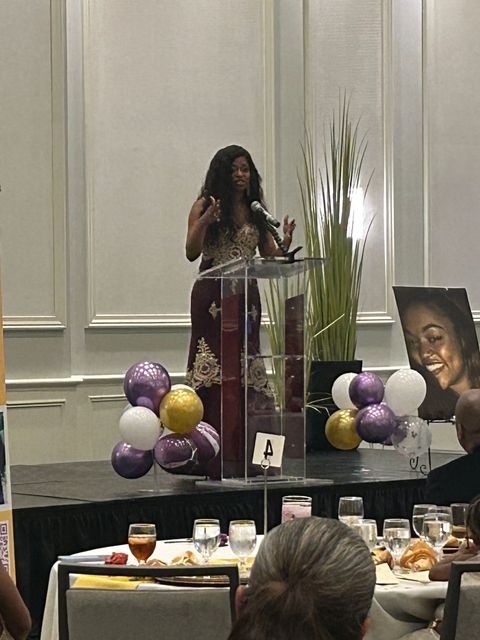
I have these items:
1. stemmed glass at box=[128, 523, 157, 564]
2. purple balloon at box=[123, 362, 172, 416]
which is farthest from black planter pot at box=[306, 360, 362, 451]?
stemmed glass at box=[128, 523, 157, 564]

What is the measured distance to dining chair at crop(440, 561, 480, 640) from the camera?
253cm

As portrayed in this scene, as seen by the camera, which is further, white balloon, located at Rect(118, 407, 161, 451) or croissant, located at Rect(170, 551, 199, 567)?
white balloon, located at Rect(118, 407, 161, 451)

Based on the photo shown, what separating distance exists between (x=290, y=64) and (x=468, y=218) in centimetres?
181

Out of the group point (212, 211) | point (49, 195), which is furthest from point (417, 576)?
point (49, 195)

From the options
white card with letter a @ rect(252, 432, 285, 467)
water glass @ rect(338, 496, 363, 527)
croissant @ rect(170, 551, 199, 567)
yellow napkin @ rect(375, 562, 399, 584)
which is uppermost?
white card with letter a @ rect(252, 432, 285, 467)

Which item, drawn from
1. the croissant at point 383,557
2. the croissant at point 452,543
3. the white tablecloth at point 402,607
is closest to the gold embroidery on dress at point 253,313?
the croissant at point 452,543

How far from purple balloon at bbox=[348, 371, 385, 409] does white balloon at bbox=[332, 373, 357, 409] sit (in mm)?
188

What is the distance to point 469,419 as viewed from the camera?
13.6 feet

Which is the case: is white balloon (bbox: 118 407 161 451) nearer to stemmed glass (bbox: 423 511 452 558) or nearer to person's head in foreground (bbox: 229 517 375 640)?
stemmed glass (bbox: 423 511 452 558)

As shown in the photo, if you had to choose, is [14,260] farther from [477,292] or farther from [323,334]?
[477,292]

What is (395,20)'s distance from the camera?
353 inches

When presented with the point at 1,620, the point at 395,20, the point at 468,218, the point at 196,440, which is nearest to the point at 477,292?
the point at 468,218

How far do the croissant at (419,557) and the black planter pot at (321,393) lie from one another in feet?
13.3

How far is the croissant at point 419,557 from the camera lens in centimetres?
314
